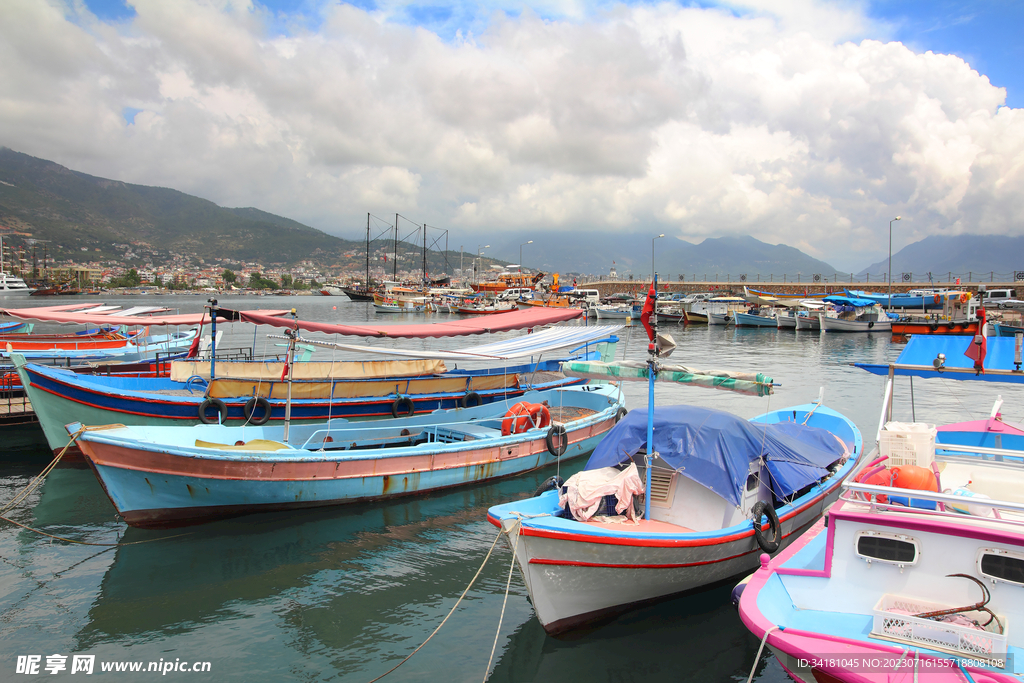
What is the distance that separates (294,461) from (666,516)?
655 centimetres

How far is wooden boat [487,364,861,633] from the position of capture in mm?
6539

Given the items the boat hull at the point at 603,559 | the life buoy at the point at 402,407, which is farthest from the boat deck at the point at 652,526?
the life buoy at the point at 402,407

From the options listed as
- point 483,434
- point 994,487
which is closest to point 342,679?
point 483,434

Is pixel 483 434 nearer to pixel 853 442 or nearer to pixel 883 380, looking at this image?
pixel 853 442

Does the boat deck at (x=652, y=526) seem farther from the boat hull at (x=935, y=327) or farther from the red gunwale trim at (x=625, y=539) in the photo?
the boat hull at (x=935, y=327)

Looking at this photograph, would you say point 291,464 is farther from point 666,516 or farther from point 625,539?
point 666,516

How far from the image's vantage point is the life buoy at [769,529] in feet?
24.2

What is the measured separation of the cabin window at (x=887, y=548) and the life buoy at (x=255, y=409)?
43.9 ft

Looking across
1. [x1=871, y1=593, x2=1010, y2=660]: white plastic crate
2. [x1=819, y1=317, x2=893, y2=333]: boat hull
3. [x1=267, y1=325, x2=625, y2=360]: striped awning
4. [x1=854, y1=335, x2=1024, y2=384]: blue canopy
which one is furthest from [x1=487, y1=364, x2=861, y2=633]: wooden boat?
[x1=819, y1=317, x2=893, y2=333]: boat hull

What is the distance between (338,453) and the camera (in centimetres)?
1059

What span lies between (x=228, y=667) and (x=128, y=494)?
4.55 meters

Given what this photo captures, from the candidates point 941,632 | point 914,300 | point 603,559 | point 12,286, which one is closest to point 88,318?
point 603,559

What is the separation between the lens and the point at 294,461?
10.2 metres

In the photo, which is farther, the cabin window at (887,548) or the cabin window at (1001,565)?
the cabin window at (887,548)
